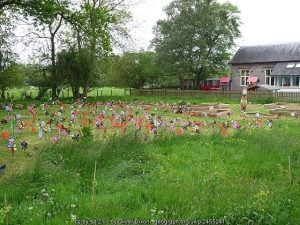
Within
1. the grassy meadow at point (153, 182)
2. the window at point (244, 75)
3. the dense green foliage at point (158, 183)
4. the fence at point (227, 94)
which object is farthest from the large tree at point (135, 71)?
the dense green foliage at point (158, 183)

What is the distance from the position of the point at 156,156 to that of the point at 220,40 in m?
41.7

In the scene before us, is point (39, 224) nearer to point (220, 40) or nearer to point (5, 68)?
point (5, 68)

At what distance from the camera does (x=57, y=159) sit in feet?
24.8

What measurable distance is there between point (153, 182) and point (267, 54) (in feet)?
146

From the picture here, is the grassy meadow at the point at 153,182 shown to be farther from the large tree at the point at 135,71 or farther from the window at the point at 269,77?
the large tree at the point at 135,71

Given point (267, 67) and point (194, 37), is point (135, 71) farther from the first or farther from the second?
point (267, 67)

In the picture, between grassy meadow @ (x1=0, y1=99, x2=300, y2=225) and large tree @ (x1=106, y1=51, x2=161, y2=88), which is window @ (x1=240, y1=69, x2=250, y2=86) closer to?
large tree @ (x1=106, y1=51, x2=161, y2=88)

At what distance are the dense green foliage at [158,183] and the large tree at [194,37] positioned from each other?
37627 millimetres

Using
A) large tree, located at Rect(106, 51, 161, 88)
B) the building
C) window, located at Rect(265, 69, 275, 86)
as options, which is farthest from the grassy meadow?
large tree, located at Rect(106, 51, 161, 88)

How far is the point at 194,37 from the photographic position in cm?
4697

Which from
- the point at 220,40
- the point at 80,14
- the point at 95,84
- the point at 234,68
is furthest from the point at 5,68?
the point at 234,68

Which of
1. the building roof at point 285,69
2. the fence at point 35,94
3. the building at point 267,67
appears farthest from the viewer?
the building at point 267,67

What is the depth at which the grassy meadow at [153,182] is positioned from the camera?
5340 millimetres

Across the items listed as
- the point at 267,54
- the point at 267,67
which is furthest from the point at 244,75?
the point at 267,54
